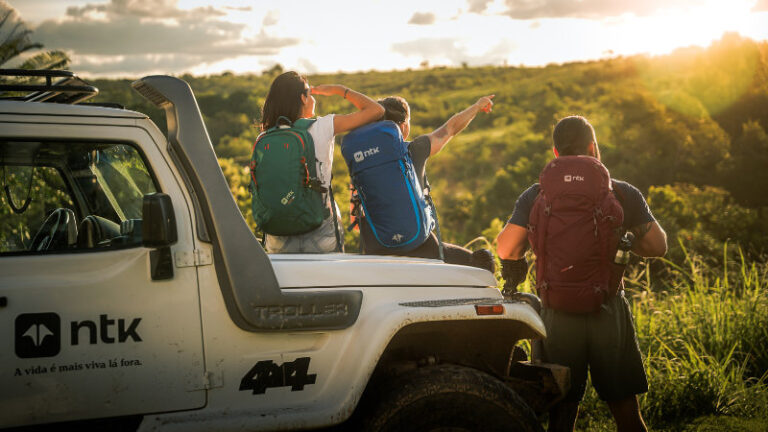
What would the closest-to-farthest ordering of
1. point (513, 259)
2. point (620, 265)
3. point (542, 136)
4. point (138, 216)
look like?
point (138, 216)
point (620, 265)
point (513, 259)
point (542, 136)

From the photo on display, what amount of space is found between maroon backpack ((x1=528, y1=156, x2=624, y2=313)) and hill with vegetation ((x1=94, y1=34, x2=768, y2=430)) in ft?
5.77

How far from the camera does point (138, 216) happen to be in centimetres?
313

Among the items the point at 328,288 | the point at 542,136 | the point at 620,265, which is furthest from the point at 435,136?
the point at 542,136

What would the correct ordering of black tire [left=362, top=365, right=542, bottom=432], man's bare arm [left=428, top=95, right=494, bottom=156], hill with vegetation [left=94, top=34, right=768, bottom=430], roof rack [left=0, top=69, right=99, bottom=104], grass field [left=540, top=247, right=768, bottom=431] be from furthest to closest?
hill with vegetation [left=94, top=34, right=768, bottom=430] < grass field [left=540, top=247, right=768, bottom=431] < man's bare arm [left=428, top=95, right=494, bottom=156] < black tire [left=362, top=365, right=542, bottom=432] < roof rack [left=0, top=69, right=99, bottom=104]

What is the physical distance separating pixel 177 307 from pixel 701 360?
4739 mm

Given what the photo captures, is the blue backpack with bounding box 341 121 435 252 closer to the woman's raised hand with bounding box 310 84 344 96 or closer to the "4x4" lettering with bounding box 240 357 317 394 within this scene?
the woman's raised hand with bounding box 310 84 344 96

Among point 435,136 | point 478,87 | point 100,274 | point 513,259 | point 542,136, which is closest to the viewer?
point 100,274

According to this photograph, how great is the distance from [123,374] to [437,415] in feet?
4.12

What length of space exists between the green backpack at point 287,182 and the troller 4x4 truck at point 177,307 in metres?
0.50

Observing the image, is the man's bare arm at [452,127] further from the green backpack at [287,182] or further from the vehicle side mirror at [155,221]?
the vehicle side mirror at [155,221]

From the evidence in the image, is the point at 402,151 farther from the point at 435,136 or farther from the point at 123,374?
the point at 123,374

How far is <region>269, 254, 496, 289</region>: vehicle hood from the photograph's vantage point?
3.28 meters

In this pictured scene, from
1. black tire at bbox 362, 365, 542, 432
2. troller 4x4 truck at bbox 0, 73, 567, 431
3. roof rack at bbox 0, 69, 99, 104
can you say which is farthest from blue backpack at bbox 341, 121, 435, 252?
roof rack at bbox 0, 69, 99, 104

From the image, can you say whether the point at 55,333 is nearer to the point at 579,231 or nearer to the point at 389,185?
the point at 389,185
